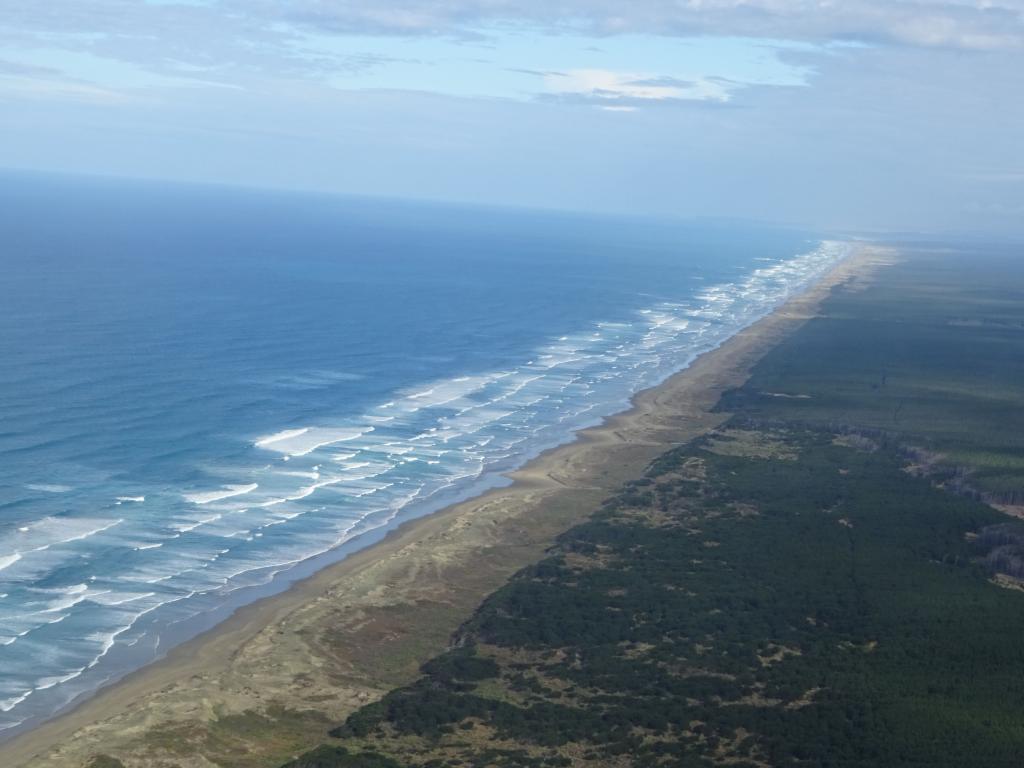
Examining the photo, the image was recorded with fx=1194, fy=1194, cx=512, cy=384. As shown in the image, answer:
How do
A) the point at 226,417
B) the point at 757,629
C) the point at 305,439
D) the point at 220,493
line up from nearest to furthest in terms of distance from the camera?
the point at 757,629 < the point at 220,493 < the point at 305,439 < the point at 226,417

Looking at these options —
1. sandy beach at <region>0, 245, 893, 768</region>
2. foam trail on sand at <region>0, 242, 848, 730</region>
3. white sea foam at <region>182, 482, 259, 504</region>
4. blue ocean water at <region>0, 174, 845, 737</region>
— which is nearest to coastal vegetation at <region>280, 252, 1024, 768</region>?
Result: sandy beach at <region>0, 245, 893, 768</region>

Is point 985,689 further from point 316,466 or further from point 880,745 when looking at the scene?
point 316,466

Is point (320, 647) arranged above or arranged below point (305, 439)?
below

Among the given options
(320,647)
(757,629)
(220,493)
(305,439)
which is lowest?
(320,647)

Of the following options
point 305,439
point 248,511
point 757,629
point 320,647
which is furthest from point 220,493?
point 757,629

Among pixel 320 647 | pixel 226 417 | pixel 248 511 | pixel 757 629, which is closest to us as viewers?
pixel 320 647

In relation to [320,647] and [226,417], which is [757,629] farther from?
[226,417]

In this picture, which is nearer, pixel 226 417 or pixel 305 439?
pixel 305 439
